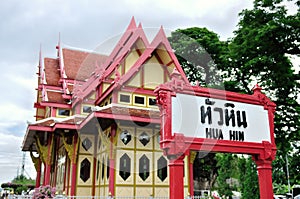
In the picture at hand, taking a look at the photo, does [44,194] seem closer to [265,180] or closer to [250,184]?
[250,184]

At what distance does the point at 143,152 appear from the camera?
12398mm

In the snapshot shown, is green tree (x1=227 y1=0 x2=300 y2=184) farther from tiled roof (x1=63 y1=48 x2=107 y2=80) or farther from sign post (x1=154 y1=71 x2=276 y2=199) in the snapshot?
tiled roof (x1=63 y1=48 x2=107 y2=80)

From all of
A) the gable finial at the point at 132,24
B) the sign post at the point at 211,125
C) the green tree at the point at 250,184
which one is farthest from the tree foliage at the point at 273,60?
the sign post at the point at 211,125

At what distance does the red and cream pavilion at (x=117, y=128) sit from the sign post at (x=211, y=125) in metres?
4.31

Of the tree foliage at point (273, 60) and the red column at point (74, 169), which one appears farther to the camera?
the red column at point (74, 169)

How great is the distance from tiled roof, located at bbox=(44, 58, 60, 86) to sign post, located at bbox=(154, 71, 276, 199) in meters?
14.5

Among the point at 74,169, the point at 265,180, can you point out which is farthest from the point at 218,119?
the point at 74,169

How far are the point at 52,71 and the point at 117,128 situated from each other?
1012cm

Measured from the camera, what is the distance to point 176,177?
5254 millimetres

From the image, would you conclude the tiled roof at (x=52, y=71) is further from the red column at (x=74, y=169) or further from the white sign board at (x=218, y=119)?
the white sign board at (x=218, y=119)

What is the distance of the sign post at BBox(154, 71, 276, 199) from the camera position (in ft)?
17.4

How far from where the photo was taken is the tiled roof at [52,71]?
1880cm

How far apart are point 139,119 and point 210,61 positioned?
415 inches

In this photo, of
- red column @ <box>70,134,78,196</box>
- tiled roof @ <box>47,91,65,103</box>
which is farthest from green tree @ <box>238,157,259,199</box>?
tiled roof @ <box>47,91,65,103</box>
